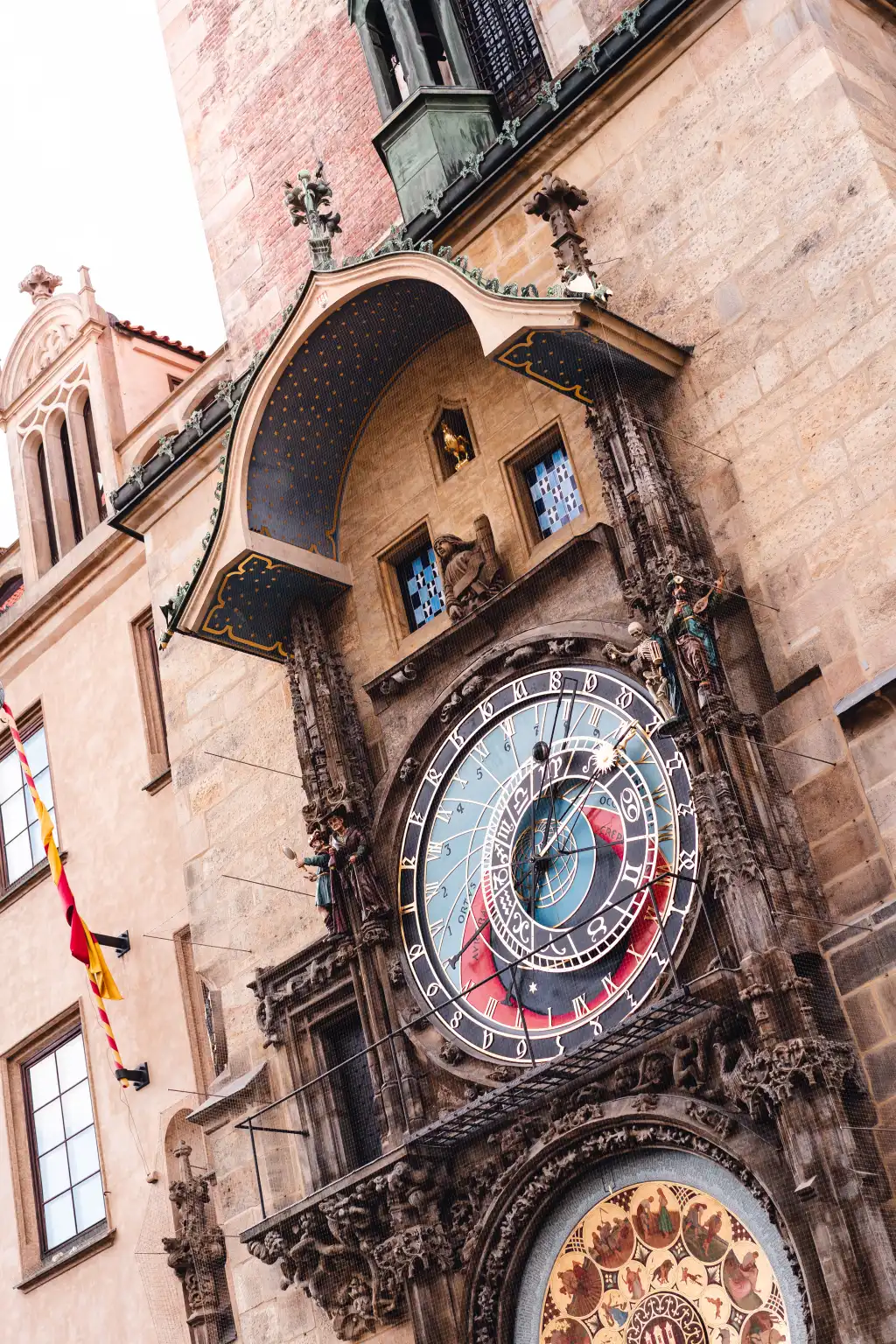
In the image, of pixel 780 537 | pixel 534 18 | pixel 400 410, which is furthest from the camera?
pixel 534 18

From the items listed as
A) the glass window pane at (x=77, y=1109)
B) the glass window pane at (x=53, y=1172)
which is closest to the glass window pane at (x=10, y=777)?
the glass window pane at (x=77, y=1109)

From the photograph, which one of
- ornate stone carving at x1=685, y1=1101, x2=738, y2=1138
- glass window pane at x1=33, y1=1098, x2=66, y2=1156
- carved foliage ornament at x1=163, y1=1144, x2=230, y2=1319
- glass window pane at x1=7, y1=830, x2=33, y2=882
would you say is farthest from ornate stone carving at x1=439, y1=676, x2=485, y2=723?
glass window pane at x1=7, y1=830, x2=33, y2=882

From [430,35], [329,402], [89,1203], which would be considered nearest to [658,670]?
[329,402]

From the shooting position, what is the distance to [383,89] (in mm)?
14891

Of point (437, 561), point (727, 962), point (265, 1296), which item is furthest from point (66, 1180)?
point (727, 962)

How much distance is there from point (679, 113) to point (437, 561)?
3164 mm

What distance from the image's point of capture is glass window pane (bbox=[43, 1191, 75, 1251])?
51.5 feet

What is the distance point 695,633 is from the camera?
10867 millimetres

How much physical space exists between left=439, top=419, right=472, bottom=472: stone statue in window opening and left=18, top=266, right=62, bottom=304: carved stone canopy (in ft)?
25.6

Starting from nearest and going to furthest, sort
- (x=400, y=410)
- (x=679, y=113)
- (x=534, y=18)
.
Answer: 1. (x=679, y=113)
2. (x=400, y=410)
3. (x=534, y=18)

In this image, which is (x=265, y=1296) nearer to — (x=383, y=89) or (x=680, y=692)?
(x=680, y=692)

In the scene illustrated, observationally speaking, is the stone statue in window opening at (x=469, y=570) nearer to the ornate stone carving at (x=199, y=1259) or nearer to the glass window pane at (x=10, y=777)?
the ornate stone carving at (x=199, y=1259)

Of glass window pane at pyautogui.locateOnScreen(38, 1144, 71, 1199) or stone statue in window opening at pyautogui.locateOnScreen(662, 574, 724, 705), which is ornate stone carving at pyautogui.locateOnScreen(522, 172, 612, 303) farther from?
glass window pane at pyautogui.locateOnScreen(38, 1144, 71, 1199)

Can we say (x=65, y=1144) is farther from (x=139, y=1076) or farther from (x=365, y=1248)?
(x=365, y=1248)
